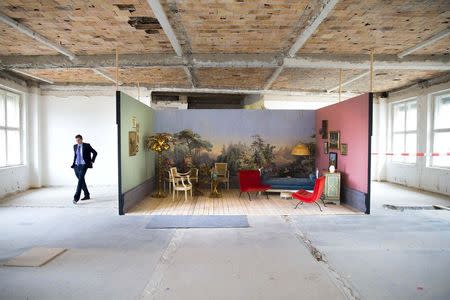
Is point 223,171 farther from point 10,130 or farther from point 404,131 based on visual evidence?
point 404,131

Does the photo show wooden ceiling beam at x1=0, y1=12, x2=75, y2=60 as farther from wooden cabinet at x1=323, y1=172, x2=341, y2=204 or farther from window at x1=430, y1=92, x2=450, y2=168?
window at x1=430, y1=92, x2=450, y2=168

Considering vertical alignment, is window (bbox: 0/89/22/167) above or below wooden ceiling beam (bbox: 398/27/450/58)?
below

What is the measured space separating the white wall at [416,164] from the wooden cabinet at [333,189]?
13.0 feet

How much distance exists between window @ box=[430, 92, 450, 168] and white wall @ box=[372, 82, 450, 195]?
20cm

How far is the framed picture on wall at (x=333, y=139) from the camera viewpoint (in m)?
8.36

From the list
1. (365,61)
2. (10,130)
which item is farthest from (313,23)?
(10,130)

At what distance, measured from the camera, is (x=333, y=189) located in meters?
7.78

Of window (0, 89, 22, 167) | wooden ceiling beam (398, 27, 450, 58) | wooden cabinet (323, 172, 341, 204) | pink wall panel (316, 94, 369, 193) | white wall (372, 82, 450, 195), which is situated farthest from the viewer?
white wall (372, 82, 450, 195)

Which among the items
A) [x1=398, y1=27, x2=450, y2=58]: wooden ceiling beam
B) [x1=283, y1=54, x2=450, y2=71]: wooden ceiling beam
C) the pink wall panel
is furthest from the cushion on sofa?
[x1=398, y1=27, x2=450, y2=58]: wooden ceiling beam

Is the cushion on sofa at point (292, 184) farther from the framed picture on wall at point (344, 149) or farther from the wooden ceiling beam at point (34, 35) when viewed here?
the wooden ceiling beam at point (34, 35)

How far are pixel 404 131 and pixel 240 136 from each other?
20.7 ft

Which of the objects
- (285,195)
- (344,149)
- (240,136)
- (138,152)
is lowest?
(285,195)

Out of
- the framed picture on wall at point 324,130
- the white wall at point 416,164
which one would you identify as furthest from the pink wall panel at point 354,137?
the white wall at point 416,164

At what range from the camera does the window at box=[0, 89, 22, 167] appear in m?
8.68
